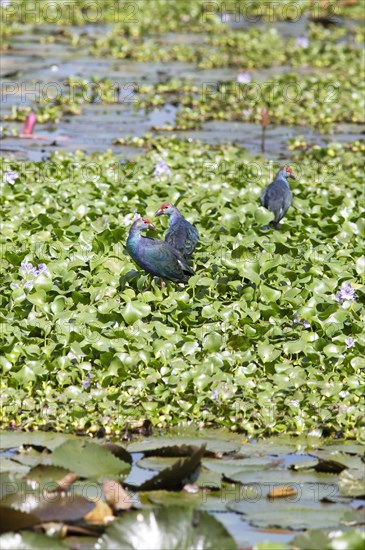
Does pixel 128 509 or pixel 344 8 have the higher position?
pixel 344 8

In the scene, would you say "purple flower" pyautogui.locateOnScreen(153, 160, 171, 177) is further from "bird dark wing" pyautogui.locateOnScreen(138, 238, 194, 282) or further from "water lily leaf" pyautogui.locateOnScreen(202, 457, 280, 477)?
"water lily leaf" pyautogui.locateOnScreen(202, 457, 280, 477)

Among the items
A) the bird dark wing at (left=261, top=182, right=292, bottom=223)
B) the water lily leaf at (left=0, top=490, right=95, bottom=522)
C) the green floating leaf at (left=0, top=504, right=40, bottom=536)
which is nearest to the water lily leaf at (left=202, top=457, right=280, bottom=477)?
the water lily leaf at (left=0, top=490, right=95, bottom=522)

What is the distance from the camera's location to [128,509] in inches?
175

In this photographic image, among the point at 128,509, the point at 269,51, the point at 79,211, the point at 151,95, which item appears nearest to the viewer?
the point at 128,509

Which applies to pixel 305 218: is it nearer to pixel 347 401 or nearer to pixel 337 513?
pixel 347 401

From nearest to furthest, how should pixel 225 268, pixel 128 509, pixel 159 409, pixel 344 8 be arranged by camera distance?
pixel 128 509
pixel 159 409
pixel 225 268
pixel 344 8

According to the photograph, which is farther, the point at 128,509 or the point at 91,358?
the point at 91,358

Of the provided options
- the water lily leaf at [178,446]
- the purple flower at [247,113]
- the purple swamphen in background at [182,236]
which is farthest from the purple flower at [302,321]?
the purple flower at [247,113]

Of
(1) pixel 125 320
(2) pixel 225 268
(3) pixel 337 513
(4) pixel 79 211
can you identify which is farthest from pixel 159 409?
(4) pixel 79 211

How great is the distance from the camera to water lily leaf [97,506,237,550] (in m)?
3.97

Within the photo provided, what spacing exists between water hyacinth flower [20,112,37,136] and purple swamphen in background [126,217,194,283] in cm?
463

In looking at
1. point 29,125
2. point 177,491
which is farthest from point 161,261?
point 29,125

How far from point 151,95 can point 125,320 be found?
24.2ft

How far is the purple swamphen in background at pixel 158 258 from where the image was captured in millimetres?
6648
